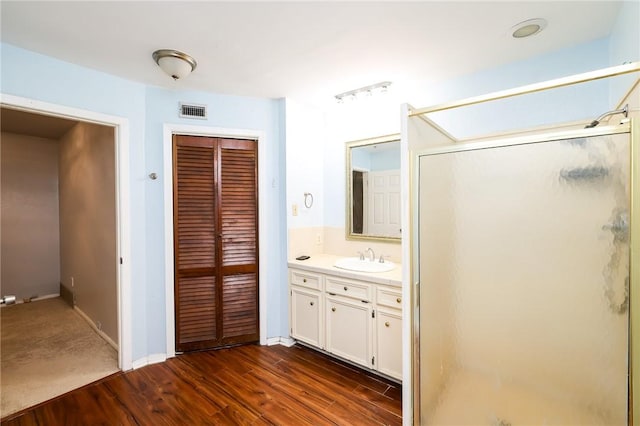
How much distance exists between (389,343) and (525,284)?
4.01 feet

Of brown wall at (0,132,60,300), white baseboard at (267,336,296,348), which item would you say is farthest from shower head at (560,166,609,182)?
brown wall at (0,132,60,300)

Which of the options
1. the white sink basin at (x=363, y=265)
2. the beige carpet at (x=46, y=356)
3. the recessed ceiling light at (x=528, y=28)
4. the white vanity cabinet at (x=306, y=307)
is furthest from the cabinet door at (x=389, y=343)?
the beige carpet at (x=46, y=356)

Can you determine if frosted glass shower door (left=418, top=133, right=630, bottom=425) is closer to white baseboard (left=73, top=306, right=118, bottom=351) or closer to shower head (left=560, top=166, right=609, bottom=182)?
shower head (left=560, top=166, right=609, bottom=182)

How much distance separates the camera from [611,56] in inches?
73.1

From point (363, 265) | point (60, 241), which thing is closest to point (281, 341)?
point (363, 265)

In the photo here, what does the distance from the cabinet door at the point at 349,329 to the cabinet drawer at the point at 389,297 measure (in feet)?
0.41

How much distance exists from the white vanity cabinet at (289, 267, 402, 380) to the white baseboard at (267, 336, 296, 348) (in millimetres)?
100

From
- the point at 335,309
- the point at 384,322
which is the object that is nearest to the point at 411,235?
the point at 384,322

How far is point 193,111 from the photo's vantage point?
2750 mm

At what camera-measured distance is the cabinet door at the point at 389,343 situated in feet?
7.32

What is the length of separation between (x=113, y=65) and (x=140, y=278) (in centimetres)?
171

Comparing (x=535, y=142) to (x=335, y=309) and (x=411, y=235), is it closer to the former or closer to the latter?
(x=411, y=235)

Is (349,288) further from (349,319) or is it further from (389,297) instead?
(389,297)

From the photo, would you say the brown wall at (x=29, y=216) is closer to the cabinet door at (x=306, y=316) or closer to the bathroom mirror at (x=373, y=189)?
the cabinet door at (x=306, y=316)
